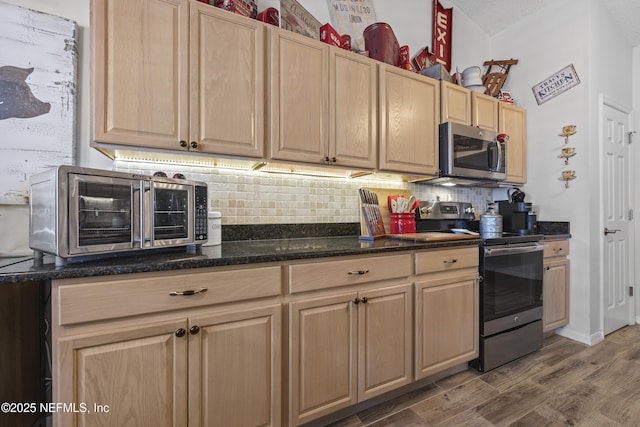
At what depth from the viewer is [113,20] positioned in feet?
4.17

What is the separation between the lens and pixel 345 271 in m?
1.44

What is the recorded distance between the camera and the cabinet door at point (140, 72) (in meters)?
1.26

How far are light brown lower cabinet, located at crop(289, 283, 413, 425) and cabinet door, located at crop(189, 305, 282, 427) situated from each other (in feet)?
0.31

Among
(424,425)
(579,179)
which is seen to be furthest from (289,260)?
(579,179)

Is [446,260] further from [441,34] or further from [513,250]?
[441,34]

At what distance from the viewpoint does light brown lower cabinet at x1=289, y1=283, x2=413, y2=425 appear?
1336 mm

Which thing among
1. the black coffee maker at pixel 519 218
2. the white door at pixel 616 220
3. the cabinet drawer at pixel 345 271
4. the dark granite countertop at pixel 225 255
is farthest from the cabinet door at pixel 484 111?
the cabinet drawer at pixel 345 271

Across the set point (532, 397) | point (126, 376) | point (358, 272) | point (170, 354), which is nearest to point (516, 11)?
point (358, 272)

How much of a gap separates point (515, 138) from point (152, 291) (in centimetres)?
316

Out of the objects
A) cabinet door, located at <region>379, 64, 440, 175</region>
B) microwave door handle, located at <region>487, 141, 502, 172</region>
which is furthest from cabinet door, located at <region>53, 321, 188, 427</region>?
microwave door handle, located at <region>487, 141, 502, 172</region>

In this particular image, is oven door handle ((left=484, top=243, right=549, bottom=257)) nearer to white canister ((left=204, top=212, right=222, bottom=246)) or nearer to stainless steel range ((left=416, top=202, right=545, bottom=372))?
stainless steel range ((left=416, top=202, right=545, bottom=372))

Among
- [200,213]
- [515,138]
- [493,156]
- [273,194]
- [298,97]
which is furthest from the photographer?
[515,138]

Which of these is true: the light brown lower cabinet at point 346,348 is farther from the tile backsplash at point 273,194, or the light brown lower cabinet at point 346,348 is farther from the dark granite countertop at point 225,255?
the tile backsplash at point 273,194

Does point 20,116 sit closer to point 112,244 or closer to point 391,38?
point 112,244
